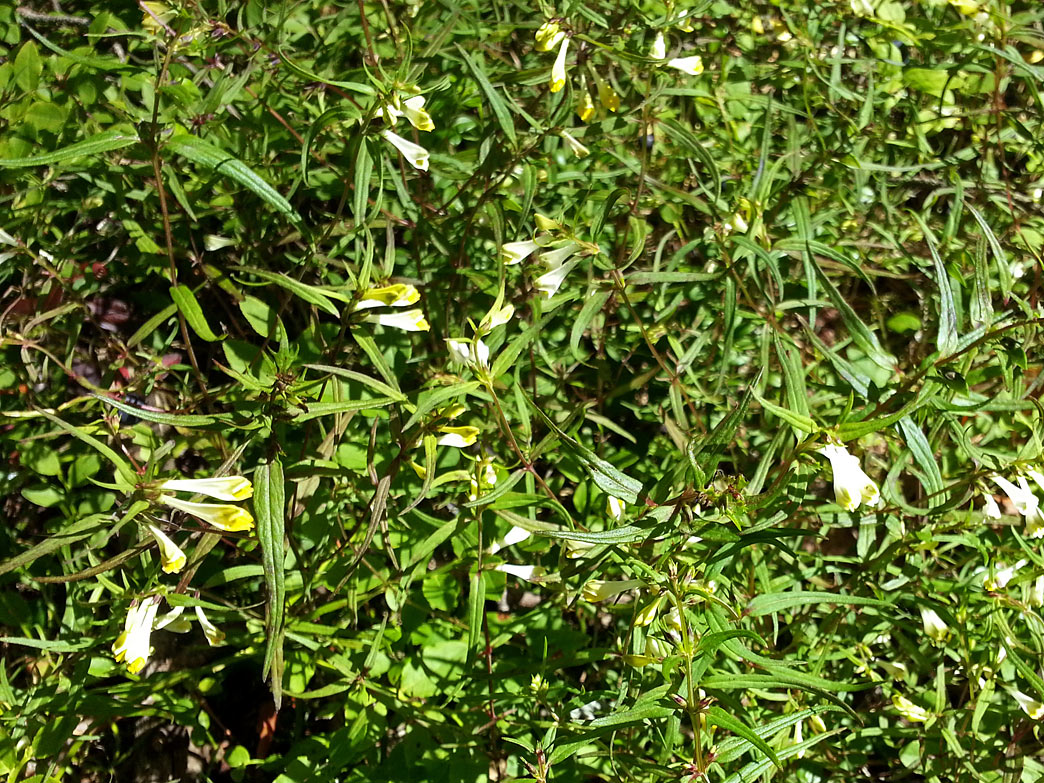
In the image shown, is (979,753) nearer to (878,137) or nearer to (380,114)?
(878,137)

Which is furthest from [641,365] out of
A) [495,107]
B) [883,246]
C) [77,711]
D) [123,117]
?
[77,711]

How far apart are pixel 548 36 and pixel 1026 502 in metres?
1.49

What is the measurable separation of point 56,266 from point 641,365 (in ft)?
5.94

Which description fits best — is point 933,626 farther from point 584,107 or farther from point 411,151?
point 411,151

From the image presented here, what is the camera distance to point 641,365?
269 cm

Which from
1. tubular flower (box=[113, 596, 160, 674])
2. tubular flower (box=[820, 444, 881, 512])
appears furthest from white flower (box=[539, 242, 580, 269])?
tubular flower (box=[113, 596, 160, 674])

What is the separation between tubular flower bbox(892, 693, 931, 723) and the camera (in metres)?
2.11

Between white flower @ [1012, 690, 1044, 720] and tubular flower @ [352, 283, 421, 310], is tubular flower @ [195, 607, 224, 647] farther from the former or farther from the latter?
white flower @ [1012, 690, 1044, 720]

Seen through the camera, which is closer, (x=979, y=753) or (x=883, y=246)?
(x=979, y=753)

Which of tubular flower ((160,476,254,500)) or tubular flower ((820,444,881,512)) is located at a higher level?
tubular flower ((820,444,881,512))

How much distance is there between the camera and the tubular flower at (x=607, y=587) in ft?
5.52

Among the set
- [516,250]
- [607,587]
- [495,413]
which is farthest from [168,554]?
[516,250]

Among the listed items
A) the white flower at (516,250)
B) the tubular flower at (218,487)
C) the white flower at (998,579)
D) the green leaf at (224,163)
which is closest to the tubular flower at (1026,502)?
the white flower at (998,579)

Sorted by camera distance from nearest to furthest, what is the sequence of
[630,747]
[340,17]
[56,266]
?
[630,747]
[56,266]
[340,17]
